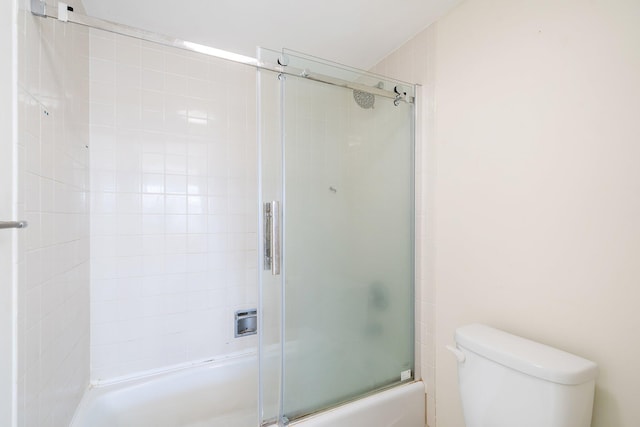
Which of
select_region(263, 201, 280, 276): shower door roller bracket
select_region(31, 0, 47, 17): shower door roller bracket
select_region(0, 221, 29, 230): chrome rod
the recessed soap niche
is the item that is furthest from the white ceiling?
the recessed soap niche

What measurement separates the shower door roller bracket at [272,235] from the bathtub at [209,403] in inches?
27.4

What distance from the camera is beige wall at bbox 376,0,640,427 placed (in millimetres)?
875

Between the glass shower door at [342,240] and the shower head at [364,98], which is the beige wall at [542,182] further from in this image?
the shower head at [364,98]

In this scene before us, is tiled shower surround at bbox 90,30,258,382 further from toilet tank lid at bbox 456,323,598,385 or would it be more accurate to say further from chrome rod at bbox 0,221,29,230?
toilet tank lid at bbox 456,323,598,385

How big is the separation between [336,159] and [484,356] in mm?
1010

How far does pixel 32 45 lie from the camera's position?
0.89 metres

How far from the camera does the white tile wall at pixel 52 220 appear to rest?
849 mm

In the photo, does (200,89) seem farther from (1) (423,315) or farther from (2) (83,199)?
(1) (423,315)

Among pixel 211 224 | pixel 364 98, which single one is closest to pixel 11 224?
pixel 211 224

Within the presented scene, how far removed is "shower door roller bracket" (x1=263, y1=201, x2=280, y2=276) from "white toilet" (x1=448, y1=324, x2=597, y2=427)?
81cm

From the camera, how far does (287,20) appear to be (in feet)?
4.89

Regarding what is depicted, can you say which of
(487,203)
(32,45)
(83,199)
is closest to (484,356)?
(487,203)

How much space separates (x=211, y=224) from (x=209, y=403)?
3.62 feet

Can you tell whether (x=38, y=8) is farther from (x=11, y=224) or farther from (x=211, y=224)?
(x=211, y=224)
